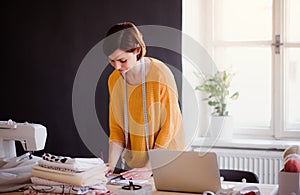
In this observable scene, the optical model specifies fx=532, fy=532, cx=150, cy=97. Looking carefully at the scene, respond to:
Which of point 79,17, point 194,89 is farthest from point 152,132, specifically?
point 79,17

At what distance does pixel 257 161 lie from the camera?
3891 mm

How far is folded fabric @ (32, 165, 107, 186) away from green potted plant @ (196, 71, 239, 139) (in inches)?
70.9

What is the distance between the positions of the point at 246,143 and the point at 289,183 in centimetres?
185

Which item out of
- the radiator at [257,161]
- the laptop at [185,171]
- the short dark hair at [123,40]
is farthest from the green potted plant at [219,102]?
the laptop at [185,171]

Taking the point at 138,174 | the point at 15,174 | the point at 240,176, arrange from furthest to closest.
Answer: the point at 240,176
the point at 138,174
the point at 15,174

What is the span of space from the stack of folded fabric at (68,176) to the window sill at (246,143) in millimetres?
1781

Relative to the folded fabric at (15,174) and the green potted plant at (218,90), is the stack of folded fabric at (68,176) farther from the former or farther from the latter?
the green potted plant at (218,90)

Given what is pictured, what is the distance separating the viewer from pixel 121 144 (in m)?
3.01

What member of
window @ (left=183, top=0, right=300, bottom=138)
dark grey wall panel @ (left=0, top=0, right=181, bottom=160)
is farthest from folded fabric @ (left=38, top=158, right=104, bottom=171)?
window @ (left=183, top=0, right=300, bottom=138)

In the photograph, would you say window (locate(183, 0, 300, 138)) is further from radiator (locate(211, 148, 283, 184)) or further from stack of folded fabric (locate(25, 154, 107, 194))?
stack of folded fabric (locate(25, 154, 107, 194))

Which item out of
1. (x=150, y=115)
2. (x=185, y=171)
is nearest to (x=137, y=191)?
(x=185, y=171)

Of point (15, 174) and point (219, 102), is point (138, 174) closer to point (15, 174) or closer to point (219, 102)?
point (15, 174)

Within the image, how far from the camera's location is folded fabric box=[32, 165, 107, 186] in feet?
7.37

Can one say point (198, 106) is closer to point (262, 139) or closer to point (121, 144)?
point (262, 139)
